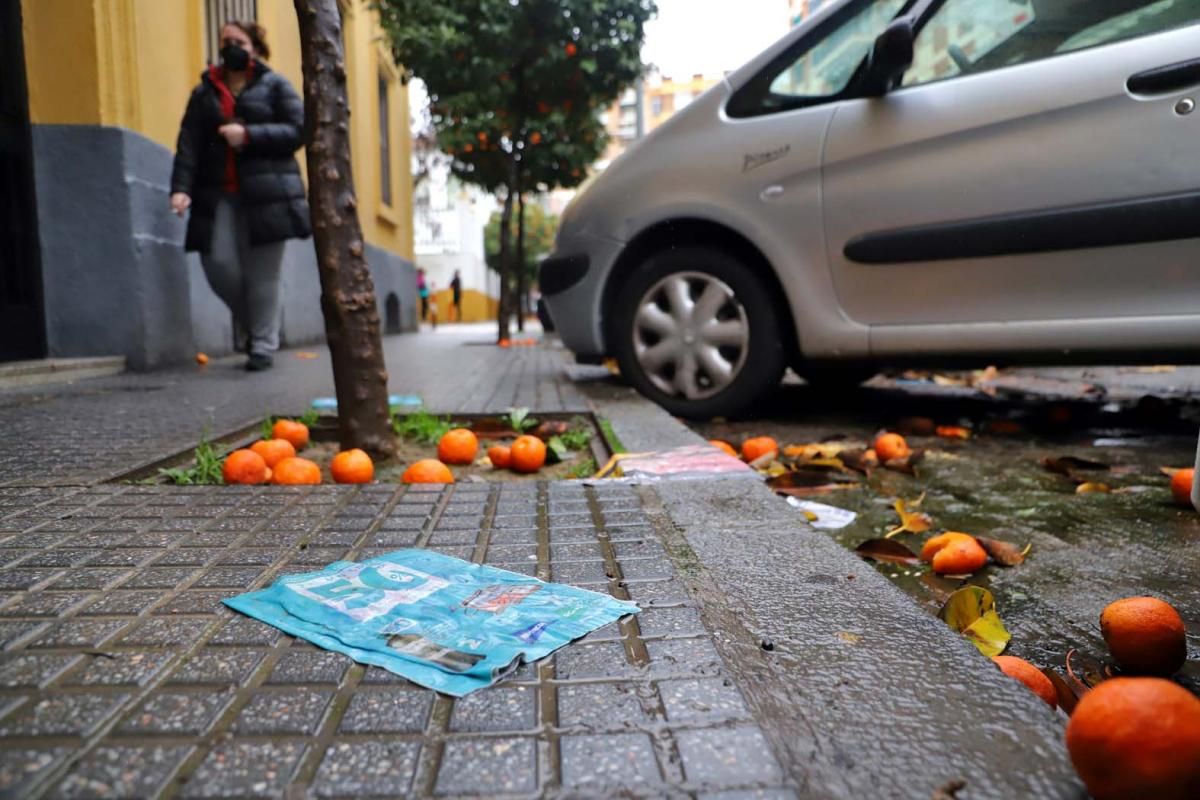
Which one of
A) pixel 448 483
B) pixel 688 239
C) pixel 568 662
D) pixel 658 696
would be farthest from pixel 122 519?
pixel 688 239

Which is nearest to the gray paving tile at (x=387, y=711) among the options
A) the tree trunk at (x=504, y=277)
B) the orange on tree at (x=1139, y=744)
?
the orange on tree at (x=1139, y=744)

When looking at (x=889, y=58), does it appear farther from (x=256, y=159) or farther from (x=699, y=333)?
(x=256, y=159)

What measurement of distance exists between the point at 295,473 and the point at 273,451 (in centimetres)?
32

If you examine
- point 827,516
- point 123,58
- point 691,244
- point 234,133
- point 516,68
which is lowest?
point 827,516

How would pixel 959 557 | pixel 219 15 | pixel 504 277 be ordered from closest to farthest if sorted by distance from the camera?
pixel 959 557, pixel 219 15, pixel 504 277

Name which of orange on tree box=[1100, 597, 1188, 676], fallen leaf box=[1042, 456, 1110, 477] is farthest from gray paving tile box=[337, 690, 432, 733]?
fallen leaf box=[1042, 456, 1110, 477]

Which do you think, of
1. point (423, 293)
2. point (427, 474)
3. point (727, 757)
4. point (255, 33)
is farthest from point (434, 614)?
point (423, 293)

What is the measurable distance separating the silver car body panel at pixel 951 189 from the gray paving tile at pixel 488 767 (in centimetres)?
319

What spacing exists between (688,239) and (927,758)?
365 centimetres

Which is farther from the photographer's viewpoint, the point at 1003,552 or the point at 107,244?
the point at 107,244

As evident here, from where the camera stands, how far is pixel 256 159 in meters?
5.93

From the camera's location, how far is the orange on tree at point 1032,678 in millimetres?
1307

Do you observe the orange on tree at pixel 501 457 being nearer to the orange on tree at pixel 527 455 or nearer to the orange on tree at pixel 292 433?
the orange on tree at pixel 527 455

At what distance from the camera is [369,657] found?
127 centimetres
